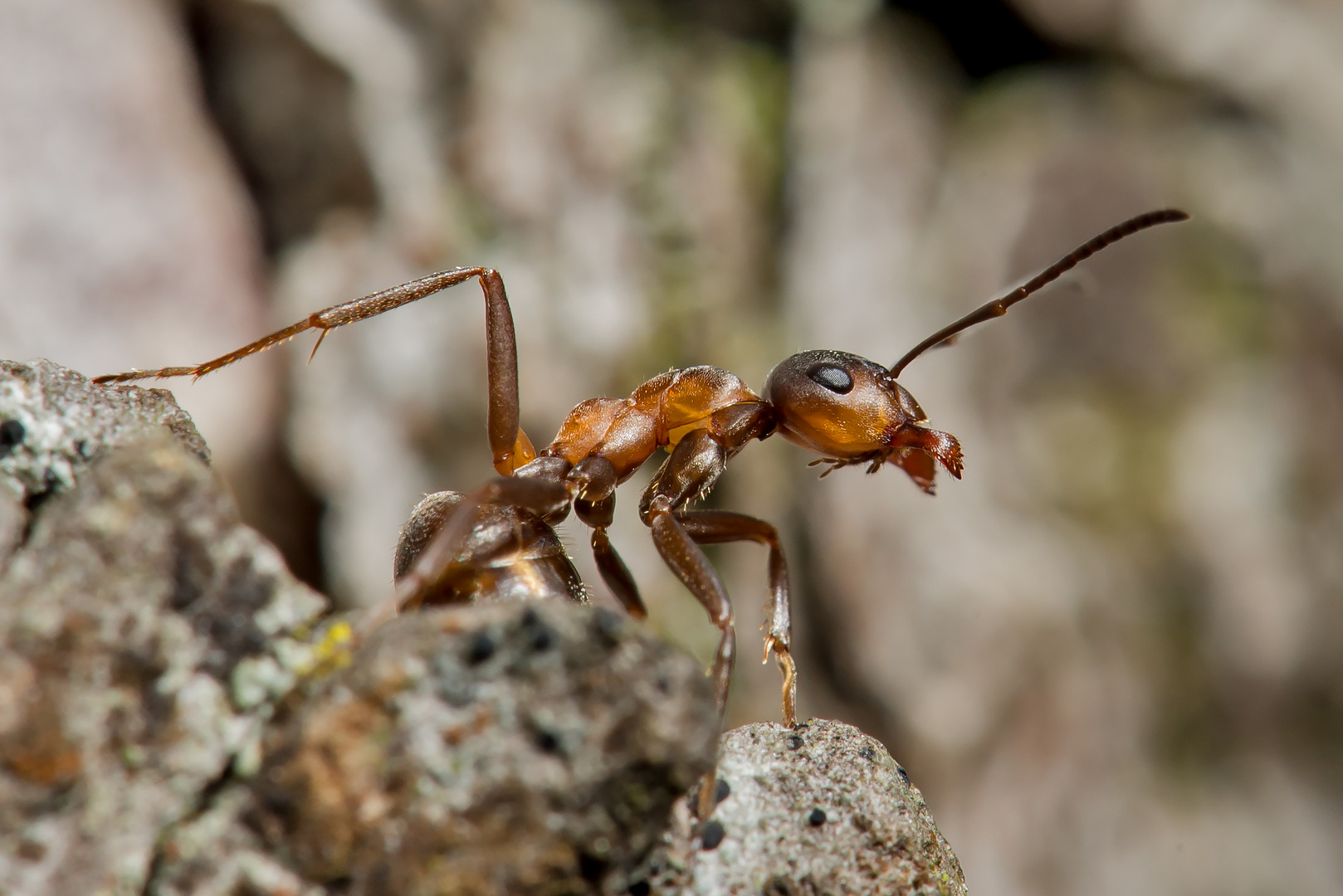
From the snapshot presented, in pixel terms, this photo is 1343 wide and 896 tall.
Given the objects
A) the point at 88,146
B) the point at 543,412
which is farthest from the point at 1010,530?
the point at 88,146

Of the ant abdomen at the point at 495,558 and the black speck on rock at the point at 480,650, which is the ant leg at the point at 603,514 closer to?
the ant abdomen at the point at 495,558

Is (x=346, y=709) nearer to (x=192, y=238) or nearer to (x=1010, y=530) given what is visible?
(x=192, y=238)

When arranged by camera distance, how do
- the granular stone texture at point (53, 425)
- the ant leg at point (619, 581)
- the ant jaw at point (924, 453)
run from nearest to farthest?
the granular stone texture at point (53, 425)
the ant leg at point (619, 581)
the ant jaw at point (924, 453)

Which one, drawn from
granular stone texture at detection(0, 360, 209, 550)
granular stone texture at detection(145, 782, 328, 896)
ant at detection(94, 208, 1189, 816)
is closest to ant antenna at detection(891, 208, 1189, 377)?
ant at detection(94, 208, 1189, 816)

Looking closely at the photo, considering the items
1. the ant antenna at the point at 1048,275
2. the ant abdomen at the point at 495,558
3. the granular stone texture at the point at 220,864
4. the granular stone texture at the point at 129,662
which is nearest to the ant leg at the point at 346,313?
the ant abdomen at the point at 495,558

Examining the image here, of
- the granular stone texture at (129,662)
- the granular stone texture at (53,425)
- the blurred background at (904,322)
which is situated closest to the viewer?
the granular stone texture at (129,662)

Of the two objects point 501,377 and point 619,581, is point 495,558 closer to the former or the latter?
point 619,581
